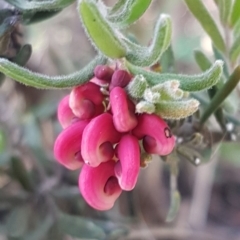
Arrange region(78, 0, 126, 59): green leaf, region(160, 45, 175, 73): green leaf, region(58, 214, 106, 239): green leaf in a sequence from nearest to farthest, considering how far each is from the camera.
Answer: region(78, 0, 126, 59): green leaf, region(160, 45, 175, 73): green leaf, region(58, 214, 106, 239): green leaf

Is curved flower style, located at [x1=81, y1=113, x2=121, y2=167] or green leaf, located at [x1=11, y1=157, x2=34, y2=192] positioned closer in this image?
curved flower style, located at [x1=81, y1=113, x2=121, y2=167]

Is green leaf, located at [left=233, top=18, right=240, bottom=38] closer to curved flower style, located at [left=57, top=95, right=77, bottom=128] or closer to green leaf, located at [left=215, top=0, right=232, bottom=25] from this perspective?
green leaf, located at [left=215, top=0, right=232, bottom=25]

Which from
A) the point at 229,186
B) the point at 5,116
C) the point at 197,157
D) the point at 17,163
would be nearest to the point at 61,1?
the point at 197,157

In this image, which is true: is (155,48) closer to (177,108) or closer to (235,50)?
(177,108)

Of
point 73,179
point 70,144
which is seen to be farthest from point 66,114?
point 73,179

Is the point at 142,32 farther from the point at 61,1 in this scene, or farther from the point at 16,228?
the point at 61,1

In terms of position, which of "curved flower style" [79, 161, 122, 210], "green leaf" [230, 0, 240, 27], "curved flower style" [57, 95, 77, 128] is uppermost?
"curved flower style" [57, 95, 77, 128]

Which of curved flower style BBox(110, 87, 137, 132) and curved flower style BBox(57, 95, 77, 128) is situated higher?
curved flower style BBox(110, 87, 137, 132)

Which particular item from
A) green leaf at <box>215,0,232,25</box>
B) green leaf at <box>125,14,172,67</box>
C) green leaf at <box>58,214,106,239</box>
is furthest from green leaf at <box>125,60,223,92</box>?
green leaf at <box>58,214,106,239</box>
